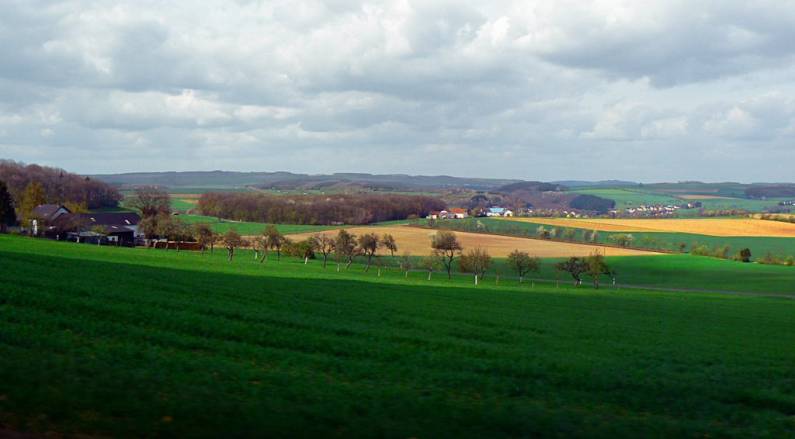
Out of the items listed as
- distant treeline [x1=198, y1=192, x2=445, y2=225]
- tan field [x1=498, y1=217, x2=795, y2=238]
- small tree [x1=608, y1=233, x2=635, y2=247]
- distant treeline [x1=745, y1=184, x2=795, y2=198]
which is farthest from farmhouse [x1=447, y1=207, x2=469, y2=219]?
distant treeline [x1=745, y1=184, x2=795, y2=198]

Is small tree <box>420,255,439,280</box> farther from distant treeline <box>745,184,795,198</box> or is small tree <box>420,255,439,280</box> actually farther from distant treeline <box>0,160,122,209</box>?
distant treeline <box>745,184,795,198</box>

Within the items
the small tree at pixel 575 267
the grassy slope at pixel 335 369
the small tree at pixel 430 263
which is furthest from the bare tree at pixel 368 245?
the grassy slope at pixel 335 369

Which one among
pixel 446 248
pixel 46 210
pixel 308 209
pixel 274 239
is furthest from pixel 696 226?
pixel 46 210

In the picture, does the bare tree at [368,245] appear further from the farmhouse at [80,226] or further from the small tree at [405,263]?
the farmhouse at [80,226]

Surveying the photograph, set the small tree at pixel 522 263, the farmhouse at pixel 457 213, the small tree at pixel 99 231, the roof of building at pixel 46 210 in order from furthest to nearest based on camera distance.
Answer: the farmhouse at pixel 457 213 < the small tree at pixel 99 231 < the roof of building at pixel 46 210 < the small tree at pixel 522 263

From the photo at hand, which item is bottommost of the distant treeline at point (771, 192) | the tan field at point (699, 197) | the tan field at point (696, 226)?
the tan field at point (696, 226)

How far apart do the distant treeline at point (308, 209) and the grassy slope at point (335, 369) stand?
277 feet

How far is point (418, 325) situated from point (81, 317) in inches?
373

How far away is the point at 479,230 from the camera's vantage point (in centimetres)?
10281

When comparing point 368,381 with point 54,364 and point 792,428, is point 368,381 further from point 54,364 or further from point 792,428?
point 792,428

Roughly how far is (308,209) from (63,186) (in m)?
37.8

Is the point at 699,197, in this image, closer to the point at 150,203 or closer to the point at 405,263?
the point at 405,263

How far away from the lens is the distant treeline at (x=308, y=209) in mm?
109062

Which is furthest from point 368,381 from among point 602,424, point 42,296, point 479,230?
point 479,230
